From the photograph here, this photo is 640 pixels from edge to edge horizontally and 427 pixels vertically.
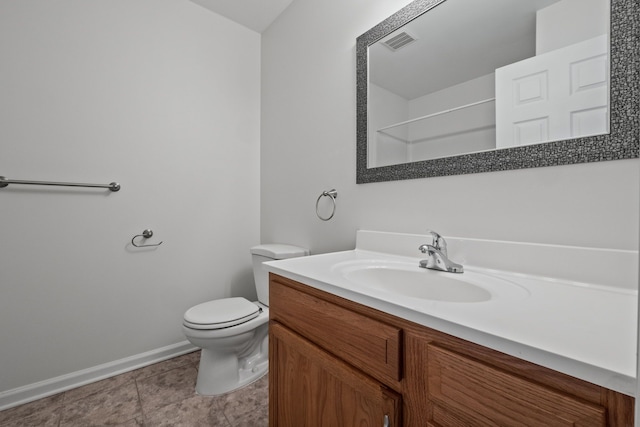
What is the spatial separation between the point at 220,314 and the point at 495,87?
1.56m

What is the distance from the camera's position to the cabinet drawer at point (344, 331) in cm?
58

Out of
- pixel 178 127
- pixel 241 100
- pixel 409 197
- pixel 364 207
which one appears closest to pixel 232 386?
pixel 364 207

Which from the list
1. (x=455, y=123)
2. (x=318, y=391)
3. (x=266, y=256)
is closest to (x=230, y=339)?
(x=266, y=256)

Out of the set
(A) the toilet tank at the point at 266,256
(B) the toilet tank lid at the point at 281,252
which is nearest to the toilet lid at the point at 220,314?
(A) the toilet tank at the point at 266,256

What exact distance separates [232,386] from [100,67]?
1914mm

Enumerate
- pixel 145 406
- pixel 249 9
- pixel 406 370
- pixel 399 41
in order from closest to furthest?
pixel 406 370 < pixel 399 41 < pixel 145 406 < pixel 249 9

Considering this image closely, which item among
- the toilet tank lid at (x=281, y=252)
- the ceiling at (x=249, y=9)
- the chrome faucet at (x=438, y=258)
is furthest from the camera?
the ceiling at (x=249, y=9)

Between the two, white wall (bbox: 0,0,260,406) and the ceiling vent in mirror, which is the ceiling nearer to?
white wall (bbox: 0,0,260,406)

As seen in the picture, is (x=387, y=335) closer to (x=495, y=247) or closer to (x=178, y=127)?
(x=495, y=247)

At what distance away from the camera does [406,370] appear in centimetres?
56

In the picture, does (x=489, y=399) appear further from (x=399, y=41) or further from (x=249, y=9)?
(x=249, y=9)

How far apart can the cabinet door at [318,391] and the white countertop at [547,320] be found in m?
0.19

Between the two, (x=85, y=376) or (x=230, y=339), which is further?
(x=85, y=376)

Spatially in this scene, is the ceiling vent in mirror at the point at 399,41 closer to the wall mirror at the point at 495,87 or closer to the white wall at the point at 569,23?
the wall mirror at the point at 495,87
